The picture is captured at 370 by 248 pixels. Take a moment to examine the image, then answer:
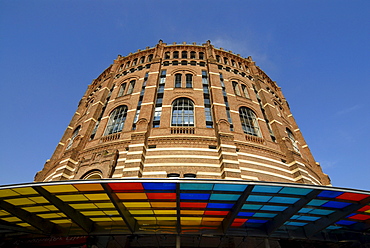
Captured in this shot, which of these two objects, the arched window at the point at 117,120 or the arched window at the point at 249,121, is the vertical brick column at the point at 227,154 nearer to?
the arched window at the point at 249,121

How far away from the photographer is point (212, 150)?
15.3 metres

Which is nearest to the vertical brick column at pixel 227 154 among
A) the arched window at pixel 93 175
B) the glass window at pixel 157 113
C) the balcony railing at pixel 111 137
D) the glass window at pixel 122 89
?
the glass window at pixel 157 113

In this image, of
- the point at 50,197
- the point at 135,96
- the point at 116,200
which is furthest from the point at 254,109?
the point at 50,197

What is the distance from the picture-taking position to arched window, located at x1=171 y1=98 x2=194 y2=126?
1750cm

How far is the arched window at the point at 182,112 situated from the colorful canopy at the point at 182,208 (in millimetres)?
8711

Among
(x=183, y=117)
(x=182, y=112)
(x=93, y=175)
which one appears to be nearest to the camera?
(x=93, y=175)

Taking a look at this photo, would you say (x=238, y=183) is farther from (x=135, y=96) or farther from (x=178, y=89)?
(x=135, y=96)

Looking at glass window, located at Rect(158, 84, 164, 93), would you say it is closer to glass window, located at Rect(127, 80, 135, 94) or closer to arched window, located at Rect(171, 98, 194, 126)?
arched window, located at Rect(171, 98, 194, 126)

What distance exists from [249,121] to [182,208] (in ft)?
40.0

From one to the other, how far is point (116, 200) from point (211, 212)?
14.2ft

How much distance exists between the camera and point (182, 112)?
720 inches

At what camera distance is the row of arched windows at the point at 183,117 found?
17.8m

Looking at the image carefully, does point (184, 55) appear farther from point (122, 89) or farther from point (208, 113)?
point (208, 113)

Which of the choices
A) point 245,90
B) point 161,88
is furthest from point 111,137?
point 245,90
